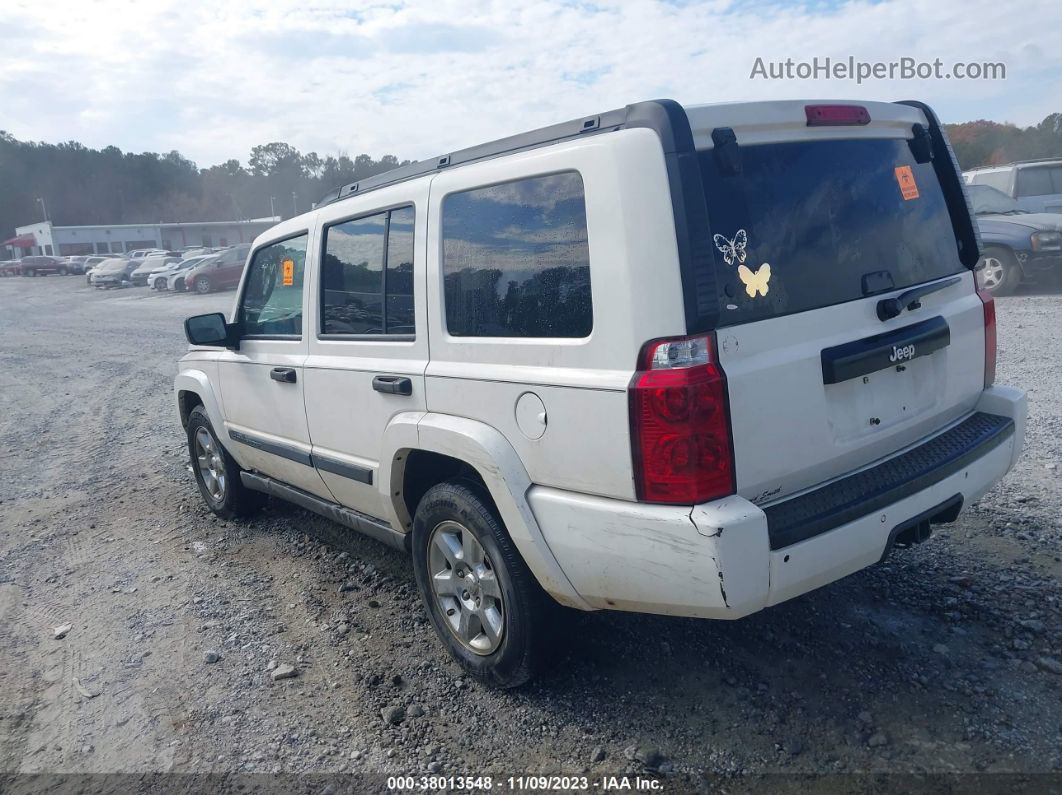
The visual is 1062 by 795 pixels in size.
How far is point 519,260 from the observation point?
301cm

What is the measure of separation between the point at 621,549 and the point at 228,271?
3073cm

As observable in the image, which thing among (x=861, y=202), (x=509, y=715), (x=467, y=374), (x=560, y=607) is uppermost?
(x=861, y=202)

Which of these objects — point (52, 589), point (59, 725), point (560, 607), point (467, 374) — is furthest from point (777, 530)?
point (52, 589)

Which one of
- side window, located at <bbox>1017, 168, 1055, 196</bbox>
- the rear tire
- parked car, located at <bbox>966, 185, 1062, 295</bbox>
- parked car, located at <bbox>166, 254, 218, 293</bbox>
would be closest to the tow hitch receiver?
parked car, located at <bbox>966, 185, 1062, 295</bbox>

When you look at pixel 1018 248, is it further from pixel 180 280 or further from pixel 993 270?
pixel 180 280

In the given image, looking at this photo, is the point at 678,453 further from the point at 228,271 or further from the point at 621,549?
the point at 228,271

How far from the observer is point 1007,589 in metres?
3.63

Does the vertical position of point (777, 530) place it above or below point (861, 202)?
below

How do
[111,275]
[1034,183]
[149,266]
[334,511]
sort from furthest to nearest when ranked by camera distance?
[149,266] → [111,275] → [1034,183] → [334,511]

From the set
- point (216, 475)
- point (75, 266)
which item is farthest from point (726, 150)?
point (75, 266)

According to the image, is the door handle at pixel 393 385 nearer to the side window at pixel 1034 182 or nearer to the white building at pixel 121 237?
the side window at pixel 1034 182

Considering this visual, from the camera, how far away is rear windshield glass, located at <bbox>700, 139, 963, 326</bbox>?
8.64 ft

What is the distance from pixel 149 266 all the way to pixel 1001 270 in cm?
3840

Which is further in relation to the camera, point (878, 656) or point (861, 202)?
point (878, 656)
